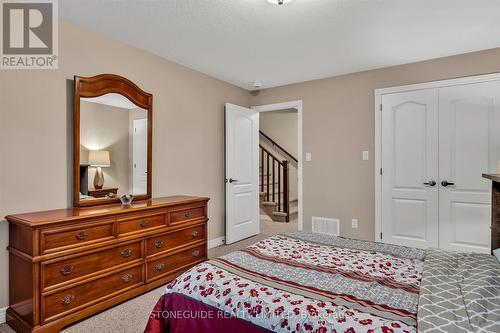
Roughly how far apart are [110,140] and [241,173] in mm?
2057

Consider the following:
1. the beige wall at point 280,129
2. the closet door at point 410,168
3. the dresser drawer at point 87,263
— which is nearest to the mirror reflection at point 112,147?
the dresser drawer at point 87,263

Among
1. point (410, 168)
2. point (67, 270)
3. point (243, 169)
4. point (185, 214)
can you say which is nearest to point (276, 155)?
point (243, 169)

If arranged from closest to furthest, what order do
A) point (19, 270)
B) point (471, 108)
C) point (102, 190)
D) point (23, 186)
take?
point (19, 270), point (23, 186), point (102, 190), point (471, 108)

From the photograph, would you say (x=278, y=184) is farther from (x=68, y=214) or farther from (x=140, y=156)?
(x=68, y=214)

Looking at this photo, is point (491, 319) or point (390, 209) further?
point (390, 209)

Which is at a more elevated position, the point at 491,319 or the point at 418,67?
the point at 418,67

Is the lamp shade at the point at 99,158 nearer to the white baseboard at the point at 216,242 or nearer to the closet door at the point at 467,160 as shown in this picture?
the white baseboard at the point at 216,242

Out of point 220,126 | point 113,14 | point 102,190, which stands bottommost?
point 102,190

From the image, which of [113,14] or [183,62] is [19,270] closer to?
[113,14]

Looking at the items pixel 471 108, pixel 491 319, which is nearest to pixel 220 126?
pixel 471 108

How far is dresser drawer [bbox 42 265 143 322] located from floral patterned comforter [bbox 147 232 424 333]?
41.3 inches

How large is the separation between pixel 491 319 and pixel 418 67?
3265 millimetres

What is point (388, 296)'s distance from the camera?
1.28 meters

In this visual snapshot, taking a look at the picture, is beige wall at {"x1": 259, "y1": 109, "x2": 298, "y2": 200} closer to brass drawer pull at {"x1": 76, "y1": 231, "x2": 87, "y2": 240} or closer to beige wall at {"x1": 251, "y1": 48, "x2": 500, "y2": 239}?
beige wall at {"x1": 251, "y1": 48, "x2": 500, "y2": 239}
